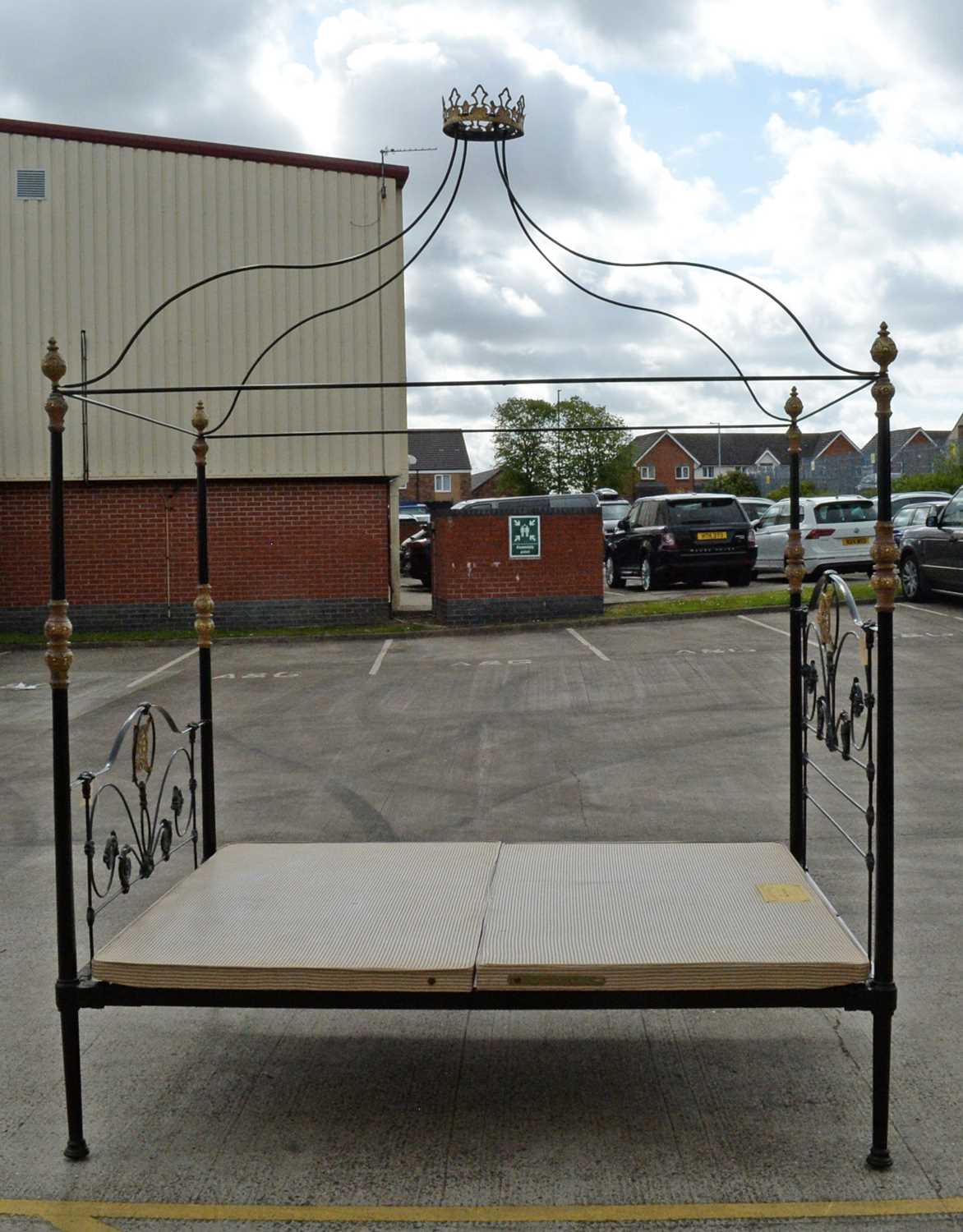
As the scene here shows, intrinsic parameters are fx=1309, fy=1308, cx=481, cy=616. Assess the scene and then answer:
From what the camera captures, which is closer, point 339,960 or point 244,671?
point 339,960

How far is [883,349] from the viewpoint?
460 centimetres

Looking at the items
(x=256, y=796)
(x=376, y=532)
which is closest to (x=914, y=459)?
(x=376, y=532)

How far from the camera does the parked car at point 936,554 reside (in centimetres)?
1956

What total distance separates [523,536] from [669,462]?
9042 centimetres

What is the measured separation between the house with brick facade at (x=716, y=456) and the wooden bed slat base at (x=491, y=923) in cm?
9734

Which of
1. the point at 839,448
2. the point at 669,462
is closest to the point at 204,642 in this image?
the point at 669,462

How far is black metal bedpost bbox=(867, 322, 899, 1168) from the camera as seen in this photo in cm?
420

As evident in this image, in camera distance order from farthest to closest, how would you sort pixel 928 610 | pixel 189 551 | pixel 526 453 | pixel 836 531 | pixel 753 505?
pixel 526 453
pixel 753 505
pixel 836 531
pixel 189 551
pixel 928 610

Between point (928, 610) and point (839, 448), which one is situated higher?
point (839, 448)

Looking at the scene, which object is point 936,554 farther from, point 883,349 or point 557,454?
point 557,454

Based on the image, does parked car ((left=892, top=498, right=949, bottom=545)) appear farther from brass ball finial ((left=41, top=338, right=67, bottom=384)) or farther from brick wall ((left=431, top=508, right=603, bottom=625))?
brass ball finial ((left=41, top=338, right=67, bottom=384))

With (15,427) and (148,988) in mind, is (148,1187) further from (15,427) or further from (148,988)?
(15,427)

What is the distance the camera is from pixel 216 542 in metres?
22.2

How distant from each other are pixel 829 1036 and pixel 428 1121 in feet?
5.75
